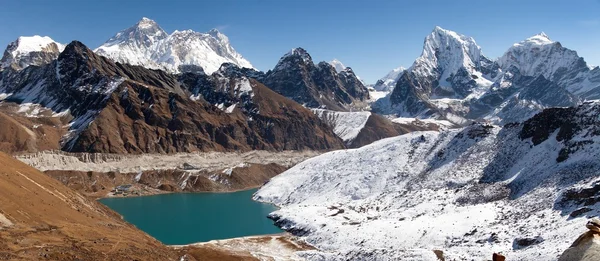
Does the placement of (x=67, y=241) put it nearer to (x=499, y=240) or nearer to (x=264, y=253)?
(x=264, y=253)

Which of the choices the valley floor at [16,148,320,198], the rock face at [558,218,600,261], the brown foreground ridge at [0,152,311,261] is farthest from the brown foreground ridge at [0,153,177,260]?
the valley floor at [16,148,320,198]

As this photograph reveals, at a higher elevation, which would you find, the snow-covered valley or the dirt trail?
the dirt trail

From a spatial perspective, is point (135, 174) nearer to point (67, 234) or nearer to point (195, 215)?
point (195, 215)

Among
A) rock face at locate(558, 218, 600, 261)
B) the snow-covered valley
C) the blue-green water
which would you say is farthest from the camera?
the blue-green water

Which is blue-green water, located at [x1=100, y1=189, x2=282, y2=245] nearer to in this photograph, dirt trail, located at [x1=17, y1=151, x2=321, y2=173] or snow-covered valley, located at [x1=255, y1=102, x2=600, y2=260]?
snow-covered valley, located at [x1=255, y1=102, x2=600, y2=260]

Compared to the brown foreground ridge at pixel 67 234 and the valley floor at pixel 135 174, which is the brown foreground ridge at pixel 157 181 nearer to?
the valley floor at pixel 135 174

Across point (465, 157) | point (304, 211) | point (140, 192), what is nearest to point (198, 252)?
point (304, 211)
